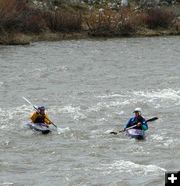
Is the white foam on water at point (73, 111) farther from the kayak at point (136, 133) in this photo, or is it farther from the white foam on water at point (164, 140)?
the white foam on water at point (164, 140)

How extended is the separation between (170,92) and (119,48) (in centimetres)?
1827

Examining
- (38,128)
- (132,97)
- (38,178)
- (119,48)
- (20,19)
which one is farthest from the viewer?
(20,19)

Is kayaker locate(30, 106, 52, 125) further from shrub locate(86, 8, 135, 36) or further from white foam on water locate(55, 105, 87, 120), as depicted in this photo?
shrub locate(86, 8, 135, 36)

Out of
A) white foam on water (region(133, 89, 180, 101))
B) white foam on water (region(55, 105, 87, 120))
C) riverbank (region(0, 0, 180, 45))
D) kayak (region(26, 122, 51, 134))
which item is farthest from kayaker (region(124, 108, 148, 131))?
riverbank (region(0, 0, 180, 45))

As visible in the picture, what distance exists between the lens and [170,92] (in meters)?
30.1

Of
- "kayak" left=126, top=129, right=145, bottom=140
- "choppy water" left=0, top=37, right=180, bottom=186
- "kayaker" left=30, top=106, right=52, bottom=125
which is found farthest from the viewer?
"kayaker" left=30, top=106, right=52, bottom=125

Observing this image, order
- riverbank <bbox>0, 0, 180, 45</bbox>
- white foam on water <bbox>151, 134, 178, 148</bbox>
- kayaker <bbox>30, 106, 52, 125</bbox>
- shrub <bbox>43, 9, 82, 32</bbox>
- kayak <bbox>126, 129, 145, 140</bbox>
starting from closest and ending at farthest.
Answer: white foam on water <bbox>151, 134, 178, 148</bbox>
kayak <bbox>126, 129, 145, 140</bbox>
kayaker <bbox>30, 106, 52, 125</bbox>
riverbank <bbox>0, 0, 180, 45</bbox>
shrub <bbox>43, 9, 82, 32</bbox>

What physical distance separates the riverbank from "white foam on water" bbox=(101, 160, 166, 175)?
32.8 metres

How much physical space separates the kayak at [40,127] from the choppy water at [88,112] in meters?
0.21

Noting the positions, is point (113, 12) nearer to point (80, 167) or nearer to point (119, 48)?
point (119, 48)

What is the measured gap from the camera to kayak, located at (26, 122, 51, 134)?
2276 cm

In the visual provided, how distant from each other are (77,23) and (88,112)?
30992 millimetres

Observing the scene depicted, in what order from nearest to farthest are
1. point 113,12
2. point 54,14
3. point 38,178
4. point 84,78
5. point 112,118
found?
point 38,178
point 112,118
point 84,78
point 54,14
point 113,12

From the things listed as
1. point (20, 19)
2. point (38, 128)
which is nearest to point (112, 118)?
point (38, 128)
